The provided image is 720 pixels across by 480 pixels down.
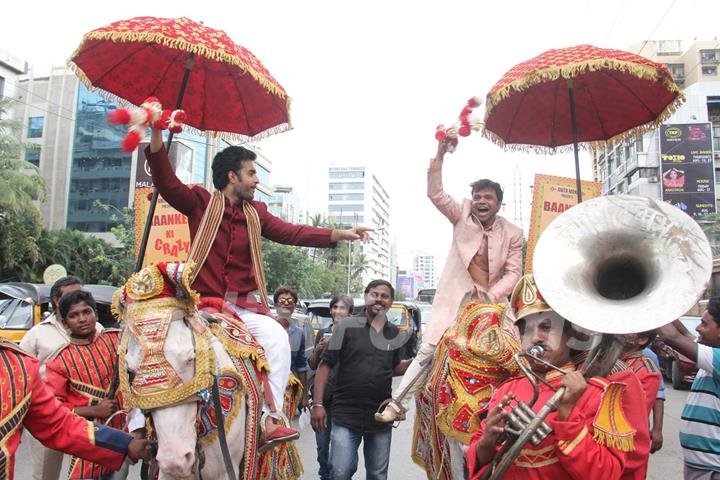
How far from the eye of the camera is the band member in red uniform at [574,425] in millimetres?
2408

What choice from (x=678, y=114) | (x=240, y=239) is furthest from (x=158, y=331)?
(x=678, y=114)

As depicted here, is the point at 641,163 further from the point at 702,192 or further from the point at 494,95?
the point at 494,95

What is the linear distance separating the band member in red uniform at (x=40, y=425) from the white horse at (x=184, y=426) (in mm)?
137

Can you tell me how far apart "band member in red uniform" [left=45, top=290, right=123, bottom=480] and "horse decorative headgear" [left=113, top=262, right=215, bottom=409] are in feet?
4.59

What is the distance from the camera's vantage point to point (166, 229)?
7.77 metres

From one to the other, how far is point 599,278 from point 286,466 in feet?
8.94

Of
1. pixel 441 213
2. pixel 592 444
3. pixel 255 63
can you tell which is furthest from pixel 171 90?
pixel 592 444

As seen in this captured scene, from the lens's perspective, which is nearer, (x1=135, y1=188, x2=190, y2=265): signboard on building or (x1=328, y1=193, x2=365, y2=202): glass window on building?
(x1=135, y1=188, x2=190, y2=265): signboard on building

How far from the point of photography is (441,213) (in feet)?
16.0

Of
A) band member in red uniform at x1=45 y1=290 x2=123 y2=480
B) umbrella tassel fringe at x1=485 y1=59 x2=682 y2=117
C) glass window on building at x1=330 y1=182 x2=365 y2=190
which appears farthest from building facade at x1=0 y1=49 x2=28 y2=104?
glass window on building at x1=330 y1=182 x2=365 y2=190

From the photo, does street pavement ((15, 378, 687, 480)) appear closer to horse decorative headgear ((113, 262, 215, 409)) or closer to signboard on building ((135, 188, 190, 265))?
signboard on building ((135, 188, 190, 265))

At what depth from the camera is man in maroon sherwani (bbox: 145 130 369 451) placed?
396cm

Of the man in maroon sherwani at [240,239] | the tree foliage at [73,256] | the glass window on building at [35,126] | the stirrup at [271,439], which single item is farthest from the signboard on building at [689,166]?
the glass window on building at [35,126]

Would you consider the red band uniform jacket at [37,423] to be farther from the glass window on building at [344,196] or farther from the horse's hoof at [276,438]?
the glass window on building at [344,196]
